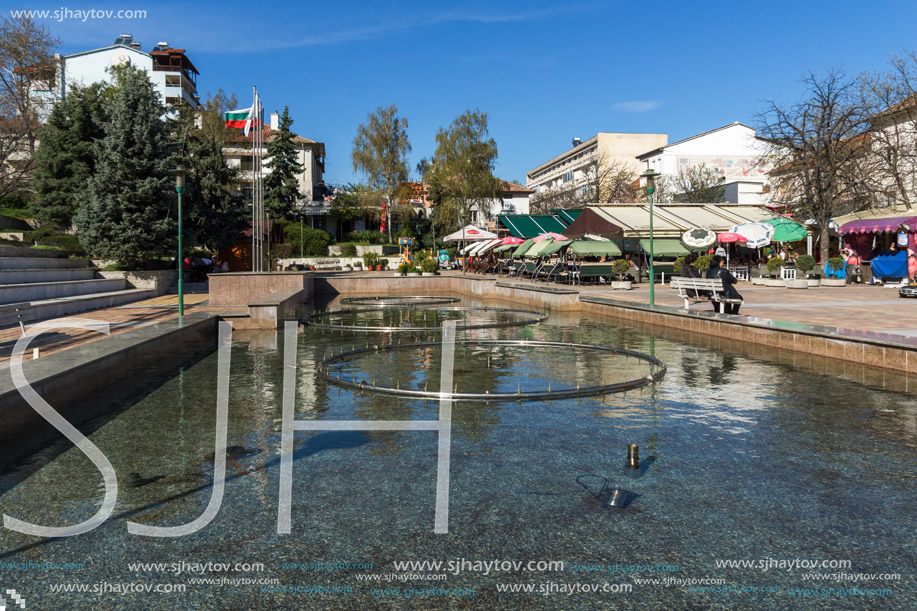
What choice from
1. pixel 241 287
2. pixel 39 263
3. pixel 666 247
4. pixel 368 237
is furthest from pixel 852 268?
pixel 368 237

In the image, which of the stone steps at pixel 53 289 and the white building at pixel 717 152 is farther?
the white building at pixel 717 152

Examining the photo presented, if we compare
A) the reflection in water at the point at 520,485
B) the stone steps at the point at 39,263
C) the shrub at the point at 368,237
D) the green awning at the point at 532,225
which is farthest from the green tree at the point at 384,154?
the reflection in water at the point at 520,485

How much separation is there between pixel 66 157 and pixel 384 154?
105ft

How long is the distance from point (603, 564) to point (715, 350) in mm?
8975

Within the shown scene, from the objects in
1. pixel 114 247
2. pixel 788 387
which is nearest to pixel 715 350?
pixel 788 387

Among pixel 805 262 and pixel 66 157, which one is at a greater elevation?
pixel 66 157

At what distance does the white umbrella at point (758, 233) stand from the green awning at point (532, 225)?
53.4ft

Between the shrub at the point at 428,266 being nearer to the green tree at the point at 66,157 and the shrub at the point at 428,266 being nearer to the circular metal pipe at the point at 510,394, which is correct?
the green tree at the point at 66,157

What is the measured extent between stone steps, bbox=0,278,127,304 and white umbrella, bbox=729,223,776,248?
24.5 metres

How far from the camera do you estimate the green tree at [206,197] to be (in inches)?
1180

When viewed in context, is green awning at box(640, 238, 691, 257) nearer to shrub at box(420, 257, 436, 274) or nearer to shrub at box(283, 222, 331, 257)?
shrub at box(420, 257, 436, 274)

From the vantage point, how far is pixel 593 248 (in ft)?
98.0

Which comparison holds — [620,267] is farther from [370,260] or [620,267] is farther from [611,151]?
[611,151]

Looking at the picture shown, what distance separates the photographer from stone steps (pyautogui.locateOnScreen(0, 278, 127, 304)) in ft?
54.5
